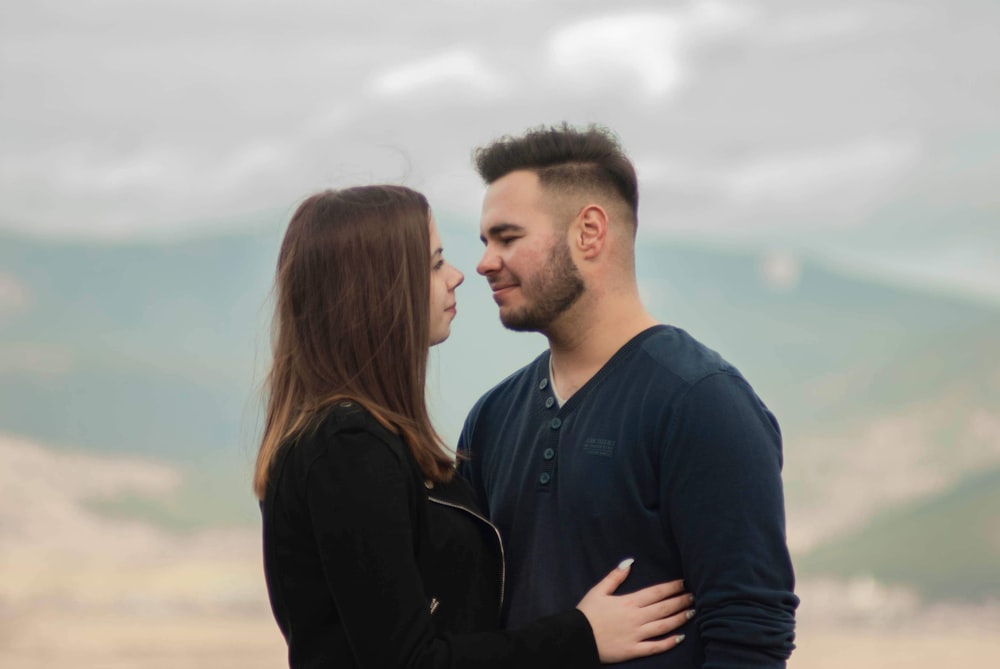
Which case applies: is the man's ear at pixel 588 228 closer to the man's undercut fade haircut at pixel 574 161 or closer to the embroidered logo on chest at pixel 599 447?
the man's undercut fade haircut at pixel 574 161

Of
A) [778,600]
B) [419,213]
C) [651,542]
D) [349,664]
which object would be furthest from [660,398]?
[349,664]

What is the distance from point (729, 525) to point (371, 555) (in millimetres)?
654

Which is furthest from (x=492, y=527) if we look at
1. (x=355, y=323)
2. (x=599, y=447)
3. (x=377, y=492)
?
(x=355, y=323)

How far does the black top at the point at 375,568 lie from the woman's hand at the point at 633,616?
35 mm

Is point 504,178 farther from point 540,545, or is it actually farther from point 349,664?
point 349,664

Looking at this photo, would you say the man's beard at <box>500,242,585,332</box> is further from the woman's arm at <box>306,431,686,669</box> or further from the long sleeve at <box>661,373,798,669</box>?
the woman's arm at <box>306,431,686,669</box>

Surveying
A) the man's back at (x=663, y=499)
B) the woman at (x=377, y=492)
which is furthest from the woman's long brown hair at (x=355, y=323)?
the man's back at (x=663, y=499)

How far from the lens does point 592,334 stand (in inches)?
99.9

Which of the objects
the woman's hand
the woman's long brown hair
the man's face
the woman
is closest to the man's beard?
the man's face

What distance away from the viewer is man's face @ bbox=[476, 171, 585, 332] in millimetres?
2545

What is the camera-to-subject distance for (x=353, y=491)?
6.38ft

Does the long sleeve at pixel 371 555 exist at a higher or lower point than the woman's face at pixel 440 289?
lower

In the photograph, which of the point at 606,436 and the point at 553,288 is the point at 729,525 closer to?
the point at 606,436

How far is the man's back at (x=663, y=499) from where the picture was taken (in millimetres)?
2127
